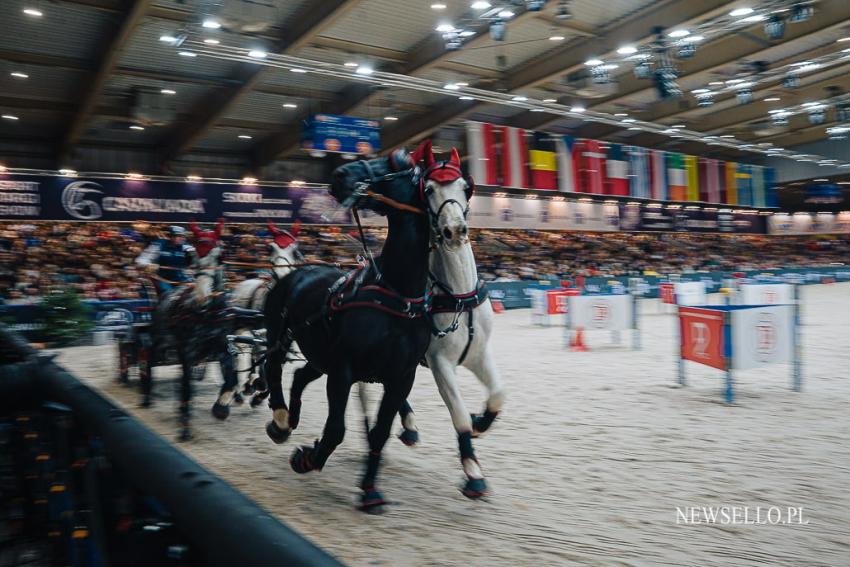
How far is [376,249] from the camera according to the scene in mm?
4625

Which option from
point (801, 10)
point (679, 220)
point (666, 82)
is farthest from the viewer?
point (679, 220)

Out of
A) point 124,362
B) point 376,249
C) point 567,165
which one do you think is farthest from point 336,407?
point 567,165

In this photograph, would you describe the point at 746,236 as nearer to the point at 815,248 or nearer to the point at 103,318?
the point at 815,248

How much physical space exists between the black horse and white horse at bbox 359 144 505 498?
0.16 metres

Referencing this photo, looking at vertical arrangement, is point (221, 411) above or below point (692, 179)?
below

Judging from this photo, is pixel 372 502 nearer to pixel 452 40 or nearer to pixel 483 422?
pixel 483 422

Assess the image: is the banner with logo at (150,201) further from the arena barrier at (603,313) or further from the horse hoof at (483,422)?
the horse hoof at (483,422)

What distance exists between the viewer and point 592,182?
2586cm

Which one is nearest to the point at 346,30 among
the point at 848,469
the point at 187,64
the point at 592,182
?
the point at 187,64

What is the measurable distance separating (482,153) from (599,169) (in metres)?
6.66

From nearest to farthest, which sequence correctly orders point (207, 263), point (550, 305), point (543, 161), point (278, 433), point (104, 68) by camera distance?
point (278, 433)
point (207, 263)
point (550, 305)
point (104, 68)
point (543, 161)

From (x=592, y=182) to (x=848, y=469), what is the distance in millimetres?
22840

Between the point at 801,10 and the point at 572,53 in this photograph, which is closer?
the point at 801,10

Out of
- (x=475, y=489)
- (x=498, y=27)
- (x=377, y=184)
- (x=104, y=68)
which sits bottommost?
(x=475, y=489)
